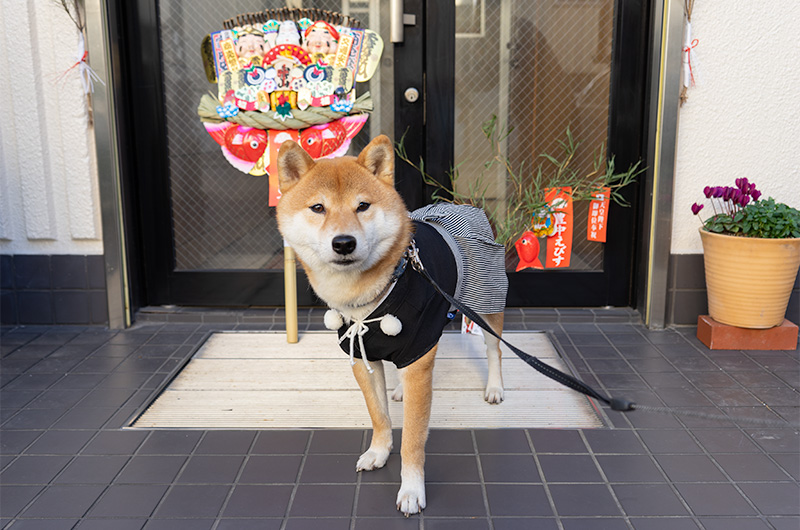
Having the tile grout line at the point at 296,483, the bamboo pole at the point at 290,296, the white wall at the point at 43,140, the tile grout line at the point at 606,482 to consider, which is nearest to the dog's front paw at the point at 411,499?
the tile grout line at the point at 296,483

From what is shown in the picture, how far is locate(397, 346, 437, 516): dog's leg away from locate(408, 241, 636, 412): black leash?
21 centimetres

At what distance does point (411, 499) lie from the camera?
191cm

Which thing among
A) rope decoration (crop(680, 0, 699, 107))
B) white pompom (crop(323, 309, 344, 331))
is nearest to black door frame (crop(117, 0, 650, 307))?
rope decoration (crop(680, 0, 699, 107))

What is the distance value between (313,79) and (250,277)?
133 centimetres

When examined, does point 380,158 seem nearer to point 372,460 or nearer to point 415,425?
point 415,425

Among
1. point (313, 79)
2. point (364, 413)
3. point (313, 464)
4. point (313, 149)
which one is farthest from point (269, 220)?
point (313, 464)

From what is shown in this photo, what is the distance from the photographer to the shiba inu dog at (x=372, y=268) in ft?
5.98

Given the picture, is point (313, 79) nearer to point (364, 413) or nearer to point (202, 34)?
point (202, 34)

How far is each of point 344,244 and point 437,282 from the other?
485 millimetres

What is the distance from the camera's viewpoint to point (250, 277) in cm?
378

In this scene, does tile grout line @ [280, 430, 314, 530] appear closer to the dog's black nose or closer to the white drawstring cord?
the white drawstring cord

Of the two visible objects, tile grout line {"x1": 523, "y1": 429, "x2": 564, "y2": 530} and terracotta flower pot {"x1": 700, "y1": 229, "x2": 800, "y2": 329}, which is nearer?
tile grout line {"x1": 523, "y1": 429, "x2": 564, "y2": 530}

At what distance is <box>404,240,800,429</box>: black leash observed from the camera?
4.69 feet

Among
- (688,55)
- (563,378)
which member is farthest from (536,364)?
(688,55)
